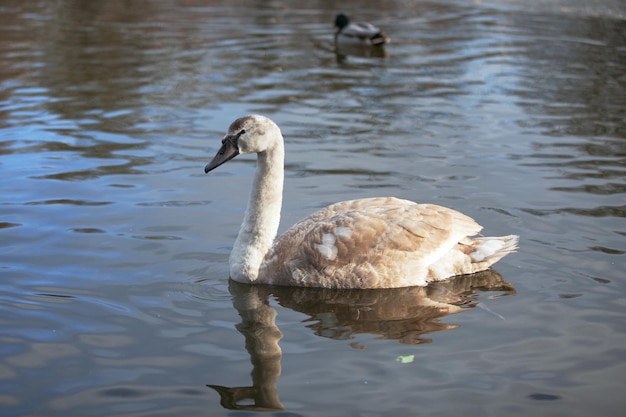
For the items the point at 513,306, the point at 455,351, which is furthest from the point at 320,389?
the point at 513,306

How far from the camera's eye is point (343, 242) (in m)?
A: 8.59

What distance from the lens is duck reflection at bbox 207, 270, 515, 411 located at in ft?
24.0

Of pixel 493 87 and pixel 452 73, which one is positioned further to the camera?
pixel 452 73

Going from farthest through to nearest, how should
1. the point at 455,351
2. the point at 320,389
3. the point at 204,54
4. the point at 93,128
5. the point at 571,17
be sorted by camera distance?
the point at 571,17 → the point at 204,54 → the point at 93,128 → the point at 455,351 → the point at 320,389

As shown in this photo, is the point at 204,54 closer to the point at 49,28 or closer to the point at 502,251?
the point at 49,28

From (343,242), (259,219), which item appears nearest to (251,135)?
(259,219)

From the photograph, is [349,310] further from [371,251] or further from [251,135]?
[251,135]

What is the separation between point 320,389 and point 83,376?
5.99 feet

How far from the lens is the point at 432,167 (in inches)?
495

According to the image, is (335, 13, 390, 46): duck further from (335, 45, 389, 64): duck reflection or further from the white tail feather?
the white tail feather

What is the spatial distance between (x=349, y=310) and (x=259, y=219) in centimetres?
139

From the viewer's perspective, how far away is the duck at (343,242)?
28.2 ft

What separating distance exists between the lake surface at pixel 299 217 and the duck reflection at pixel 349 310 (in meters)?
0.03

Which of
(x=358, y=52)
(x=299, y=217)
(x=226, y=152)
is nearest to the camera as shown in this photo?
(x=226, y=152)
